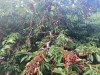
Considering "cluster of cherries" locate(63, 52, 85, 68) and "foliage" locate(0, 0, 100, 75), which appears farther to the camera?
"foliage" locate(0, 0, 100, 75)

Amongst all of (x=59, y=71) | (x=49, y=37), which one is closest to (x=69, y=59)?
(x=59, y=71)

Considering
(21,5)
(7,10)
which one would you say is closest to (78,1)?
(21,5)

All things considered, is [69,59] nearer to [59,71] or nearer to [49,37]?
[59,71]

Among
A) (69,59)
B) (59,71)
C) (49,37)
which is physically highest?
(49,37)

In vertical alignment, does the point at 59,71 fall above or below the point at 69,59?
below

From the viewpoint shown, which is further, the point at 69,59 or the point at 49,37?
the point at 49,37

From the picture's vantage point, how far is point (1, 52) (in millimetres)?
3070

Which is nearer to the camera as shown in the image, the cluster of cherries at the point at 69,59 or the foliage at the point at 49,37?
the cluster of cherries at the point at 69,59

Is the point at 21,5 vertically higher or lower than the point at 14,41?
higher

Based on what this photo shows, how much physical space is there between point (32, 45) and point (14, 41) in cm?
28

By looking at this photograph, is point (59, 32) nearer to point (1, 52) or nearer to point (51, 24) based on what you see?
point (51, 24)

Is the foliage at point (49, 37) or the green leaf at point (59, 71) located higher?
the foliage at point (49, 37)

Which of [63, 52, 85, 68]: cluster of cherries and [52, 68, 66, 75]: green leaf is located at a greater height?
[63, 52, 85, 68]: cluster of cherries

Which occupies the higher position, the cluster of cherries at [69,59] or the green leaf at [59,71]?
the cluster of cherries at [69,59]
